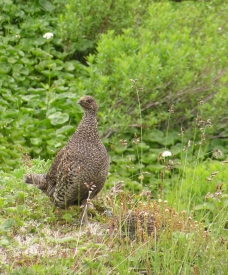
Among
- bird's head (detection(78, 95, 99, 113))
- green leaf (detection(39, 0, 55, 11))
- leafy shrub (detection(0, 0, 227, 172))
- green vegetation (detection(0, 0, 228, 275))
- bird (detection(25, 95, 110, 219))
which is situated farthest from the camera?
green leaf (detection(39, 0, 55, 11))

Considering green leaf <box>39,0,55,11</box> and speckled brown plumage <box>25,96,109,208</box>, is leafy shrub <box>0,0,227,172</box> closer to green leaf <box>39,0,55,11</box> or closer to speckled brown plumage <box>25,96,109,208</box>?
green leaf <box>39,0,55,11</box>

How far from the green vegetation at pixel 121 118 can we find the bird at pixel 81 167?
0.18 meters

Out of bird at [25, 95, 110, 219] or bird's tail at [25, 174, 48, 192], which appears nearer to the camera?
bird at [25, 95, 110, 219]

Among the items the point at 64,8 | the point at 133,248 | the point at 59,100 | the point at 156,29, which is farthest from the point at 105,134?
the point at 133,248

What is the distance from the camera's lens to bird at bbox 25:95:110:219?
5.57 metres

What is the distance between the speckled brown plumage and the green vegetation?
19 centimetres

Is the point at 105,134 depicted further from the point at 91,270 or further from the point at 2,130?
the point at 91,270

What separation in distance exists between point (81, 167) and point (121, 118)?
258cm

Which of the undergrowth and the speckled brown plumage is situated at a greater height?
the speckled brown plumage

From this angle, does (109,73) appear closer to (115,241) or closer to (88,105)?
(88,105)

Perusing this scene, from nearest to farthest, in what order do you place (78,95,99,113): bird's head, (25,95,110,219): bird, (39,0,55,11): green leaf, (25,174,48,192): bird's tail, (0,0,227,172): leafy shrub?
1. (25,95,110,219): bird
2. (78,95,99,113): bird's head
3. (25,174,48,192): bird's tail
4. (0,0,227,172): leafy shrub
5. (39,0,55,11): green leaf

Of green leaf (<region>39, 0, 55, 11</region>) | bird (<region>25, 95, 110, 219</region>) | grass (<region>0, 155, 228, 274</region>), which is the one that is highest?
green leaf (<region>39, 0, 55, 11</region>)

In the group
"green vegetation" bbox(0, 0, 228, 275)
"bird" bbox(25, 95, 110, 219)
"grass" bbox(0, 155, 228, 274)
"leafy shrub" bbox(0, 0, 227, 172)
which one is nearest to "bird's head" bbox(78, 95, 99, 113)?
"bird" bbox(25, 95, 110, 219)

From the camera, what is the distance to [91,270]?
15.3 ft
